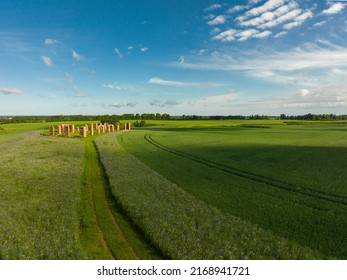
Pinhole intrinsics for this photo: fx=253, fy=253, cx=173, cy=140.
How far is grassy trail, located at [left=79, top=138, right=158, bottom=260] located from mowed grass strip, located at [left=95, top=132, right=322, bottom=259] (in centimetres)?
58

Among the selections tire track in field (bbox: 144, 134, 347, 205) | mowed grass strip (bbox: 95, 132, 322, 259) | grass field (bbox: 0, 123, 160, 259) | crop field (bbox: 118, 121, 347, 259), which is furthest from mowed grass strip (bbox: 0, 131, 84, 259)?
tire track in field (bbox: 144, 134, 347, 205)

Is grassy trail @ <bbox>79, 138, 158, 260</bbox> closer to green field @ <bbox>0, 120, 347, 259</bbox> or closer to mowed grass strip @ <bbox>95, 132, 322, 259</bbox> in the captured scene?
green field @ <bbox>0, 120, 347, 259</bbox>

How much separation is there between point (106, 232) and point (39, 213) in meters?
4.50

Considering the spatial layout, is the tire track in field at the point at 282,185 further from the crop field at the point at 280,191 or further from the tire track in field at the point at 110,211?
the tire track in field at the point at 110,211

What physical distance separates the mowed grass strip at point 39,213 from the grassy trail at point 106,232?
57 cm

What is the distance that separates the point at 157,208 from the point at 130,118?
580ft

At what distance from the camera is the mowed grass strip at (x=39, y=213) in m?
10.2

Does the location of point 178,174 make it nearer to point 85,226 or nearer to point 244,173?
point 244,173

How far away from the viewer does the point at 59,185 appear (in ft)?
64.5

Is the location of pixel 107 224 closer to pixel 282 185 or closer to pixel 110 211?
pixel 110 211

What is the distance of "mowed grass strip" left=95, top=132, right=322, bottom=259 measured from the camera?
33.2 feet

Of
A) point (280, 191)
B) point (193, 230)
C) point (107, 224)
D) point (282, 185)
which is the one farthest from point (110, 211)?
point (282, 185)

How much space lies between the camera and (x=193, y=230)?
1201 centimetres

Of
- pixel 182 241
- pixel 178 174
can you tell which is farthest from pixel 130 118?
pixel 182 241
